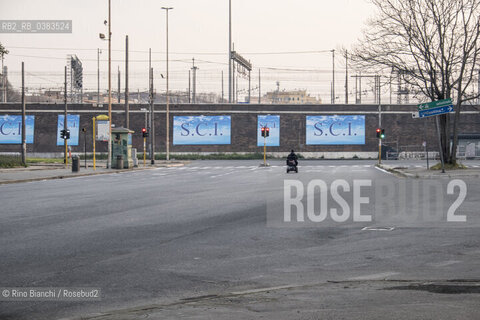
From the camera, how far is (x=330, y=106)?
80562 millimetres

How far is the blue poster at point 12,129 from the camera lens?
81.3 meters

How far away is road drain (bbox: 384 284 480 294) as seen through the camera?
672 cm

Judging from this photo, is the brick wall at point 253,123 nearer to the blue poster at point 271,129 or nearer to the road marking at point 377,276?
the blue poster at point 271,129

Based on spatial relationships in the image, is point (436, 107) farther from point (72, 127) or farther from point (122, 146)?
point (72, 127)

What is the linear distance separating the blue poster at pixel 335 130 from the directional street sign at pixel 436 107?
47.0 m

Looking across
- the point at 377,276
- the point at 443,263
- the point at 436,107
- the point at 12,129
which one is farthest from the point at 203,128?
A: the point at 377,276

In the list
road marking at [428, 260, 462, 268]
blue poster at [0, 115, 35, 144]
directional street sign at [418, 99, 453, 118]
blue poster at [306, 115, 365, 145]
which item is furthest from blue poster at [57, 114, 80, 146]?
road marking at [428, 260, 462, 268]

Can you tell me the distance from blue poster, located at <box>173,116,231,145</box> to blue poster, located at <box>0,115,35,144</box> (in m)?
18.3

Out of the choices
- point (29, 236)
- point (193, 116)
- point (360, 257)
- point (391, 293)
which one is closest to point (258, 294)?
point (391, 293)

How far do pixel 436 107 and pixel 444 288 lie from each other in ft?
87.3

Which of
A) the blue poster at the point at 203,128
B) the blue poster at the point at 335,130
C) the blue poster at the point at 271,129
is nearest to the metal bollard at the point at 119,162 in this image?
the blue poster at the point at 203,128

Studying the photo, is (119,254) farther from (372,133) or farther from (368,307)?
(372,133)

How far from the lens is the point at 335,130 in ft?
263

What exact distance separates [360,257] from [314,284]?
2230 millimetres
